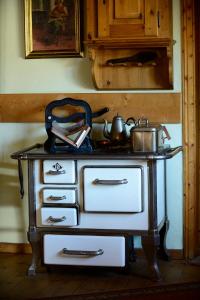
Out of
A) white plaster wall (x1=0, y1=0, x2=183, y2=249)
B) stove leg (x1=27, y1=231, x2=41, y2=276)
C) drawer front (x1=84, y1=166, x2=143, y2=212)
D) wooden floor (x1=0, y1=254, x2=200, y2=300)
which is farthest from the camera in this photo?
white plaster wall (x1=0, y1=0, x2=183, y2=249)

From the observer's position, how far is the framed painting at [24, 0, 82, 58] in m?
4.02

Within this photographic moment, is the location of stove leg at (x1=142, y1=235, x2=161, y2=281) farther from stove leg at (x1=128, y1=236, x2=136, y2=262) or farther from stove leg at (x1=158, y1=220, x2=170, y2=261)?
stove leg at (x1=158, y1=220, x2=170, y2=261)

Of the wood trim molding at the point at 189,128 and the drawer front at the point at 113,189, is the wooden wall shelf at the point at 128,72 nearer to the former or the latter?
the wood trim molding at the point at 189,128

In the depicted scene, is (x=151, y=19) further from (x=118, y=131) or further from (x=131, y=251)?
(x=131, y=251)

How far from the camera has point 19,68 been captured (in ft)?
13.7

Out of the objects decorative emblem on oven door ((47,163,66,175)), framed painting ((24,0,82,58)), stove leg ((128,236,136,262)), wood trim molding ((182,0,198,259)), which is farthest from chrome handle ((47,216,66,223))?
framed painting ((24,0,82,58))

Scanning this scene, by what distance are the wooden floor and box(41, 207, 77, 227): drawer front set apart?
0.35m

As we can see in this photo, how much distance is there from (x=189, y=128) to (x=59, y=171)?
904mm

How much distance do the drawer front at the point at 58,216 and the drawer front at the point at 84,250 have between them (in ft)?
0.28

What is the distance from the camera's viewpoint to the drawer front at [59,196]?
12.0 ft

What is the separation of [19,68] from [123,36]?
780 mm

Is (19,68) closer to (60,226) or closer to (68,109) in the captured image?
(68,109)

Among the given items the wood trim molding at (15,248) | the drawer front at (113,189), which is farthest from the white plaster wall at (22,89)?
the drawer front at (113,189)

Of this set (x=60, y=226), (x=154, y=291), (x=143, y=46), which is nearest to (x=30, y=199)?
(x=60, y=226)
